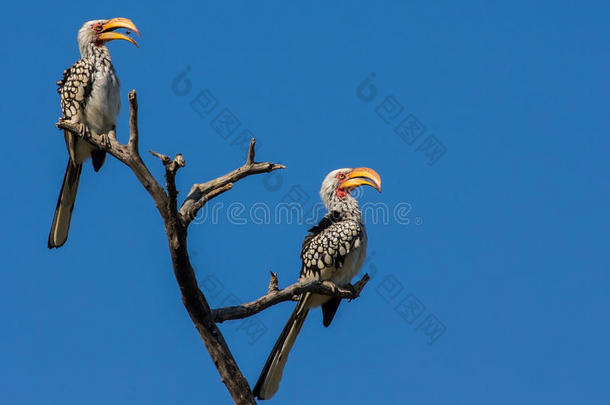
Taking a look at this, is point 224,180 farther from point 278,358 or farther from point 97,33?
point 97,33

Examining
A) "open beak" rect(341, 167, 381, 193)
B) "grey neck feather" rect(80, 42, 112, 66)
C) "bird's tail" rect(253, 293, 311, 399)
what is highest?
"grey neck feather" rect(80, 42, 112, 66)

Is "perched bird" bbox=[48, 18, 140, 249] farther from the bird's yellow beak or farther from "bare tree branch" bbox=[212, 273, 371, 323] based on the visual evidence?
"bare tree branch" bbox=[212, 273, 371, 323]

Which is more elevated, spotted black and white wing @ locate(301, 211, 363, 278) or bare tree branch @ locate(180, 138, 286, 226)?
bare tree branch @ locate(180, 138, 286, 226)

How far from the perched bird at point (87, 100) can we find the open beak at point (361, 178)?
7.55ft

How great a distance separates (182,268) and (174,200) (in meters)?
0.51

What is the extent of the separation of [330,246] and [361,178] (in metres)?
0.92

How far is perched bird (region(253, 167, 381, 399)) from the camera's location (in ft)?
22.3

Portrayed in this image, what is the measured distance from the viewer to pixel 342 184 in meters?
7.96

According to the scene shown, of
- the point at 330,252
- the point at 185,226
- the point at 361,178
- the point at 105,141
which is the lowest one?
the point at 330,252

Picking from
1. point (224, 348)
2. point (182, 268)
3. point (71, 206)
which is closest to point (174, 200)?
point (182, 268)

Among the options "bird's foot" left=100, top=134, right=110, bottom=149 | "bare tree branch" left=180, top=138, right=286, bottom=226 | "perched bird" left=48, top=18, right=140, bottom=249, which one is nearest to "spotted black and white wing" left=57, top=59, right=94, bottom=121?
"perched bird" left=48, top=18, right=140, bottom=249

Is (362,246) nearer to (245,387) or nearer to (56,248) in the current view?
(245,387)

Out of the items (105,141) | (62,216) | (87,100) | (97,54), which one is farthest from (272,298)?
(97,54)

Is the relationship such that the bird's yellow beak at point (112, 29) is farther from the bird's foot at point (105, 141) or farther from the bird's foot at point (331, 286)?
the bird's foot at point (331, 286)
